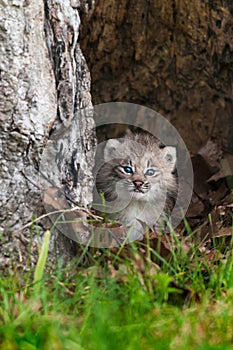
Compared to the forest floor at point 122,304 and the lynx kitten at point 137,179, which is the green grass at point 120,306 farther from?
the lynx kitten at point 137,179

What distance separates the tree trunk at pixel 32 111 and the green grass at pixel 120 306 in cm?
43

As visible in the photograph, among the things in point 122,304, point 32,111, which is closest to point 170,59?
point 32,111

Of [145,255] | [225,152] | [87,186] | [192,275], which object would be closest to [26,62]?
[87,186]

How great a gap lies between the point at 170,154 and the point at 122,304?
3114 mm

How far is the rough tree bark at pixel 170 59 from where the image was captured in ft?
19.7

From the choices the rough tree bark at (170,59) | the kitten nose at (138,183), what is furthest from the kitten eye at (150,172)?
the rough tree bark at (170,59)

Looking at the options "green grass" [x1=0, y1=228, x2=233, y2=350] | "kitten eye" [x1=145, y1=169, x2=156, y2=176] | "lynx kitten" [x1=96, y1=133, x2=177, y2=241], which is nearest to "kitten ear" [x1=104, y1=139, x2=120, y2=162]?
"lynx kitten" [x1=96, y1=133, x2=177, y2=241]

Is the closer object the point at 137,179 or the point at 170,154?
the point at 137,179

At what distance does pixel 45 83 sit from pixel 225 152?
2.59m

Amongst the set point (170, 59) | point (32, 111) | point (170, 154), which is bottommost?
point (170, 154)

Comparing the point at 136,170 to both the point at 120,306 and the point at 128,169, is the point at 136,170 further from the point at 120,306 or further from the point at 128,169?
the point at 120,306

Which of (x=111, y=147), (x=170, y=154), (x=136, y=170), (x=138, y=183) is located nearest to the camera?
(x=138, y=183)

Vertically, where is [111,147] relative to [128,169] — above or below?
above

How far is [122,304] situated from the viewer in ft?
10.6
